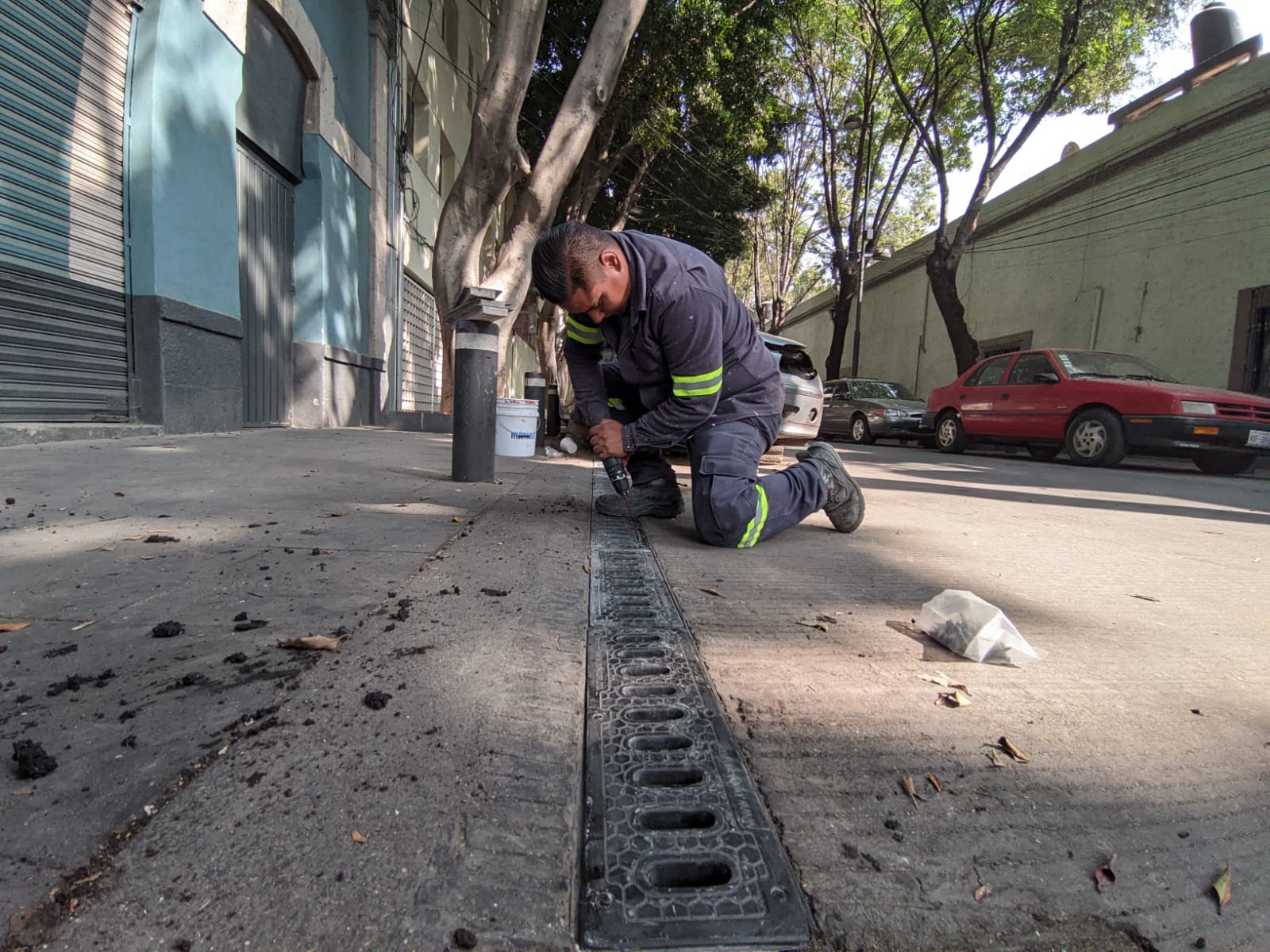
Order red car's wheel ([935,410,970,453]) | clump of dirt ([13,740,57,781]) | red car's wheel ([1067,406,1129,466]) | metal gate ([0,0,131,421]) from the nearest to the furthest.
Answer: clump of dirt ([13,740,57,781]) < metal gate ([0,0,131,421]) < red car's wheel ([1067,406,1129,466]) < red car's wheel ([935,410,970,453])

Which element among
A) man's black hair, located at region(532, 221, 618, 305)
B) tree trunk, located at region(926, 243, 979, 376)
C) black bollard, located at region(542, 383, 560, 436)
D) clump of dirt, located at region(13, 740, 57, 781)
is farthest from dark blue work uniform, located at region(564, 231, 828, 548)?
tree trunk, located at region(926, 243, 979, 376)

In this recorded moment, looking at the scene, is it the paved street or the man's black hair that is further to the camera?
the man's black hair

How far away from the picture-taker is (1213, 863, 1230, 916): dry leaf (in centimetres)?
91

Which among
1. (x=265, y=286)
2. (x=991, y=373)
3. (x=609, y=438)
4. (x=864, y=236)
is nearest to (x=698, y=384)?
(x=609, y=438)

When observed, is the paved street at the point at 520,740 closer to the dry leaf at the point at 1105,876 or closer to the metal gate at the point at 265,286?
the dry leaf at the point at 1105,876

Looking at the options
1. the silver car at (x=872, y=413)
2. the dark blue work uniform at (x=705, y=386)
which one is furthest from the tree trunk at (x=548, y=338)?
the dark blue work uniform at (x=705, y=386)

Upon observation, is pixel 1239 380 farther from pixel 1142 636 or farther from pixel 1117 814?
pixel 1117 814

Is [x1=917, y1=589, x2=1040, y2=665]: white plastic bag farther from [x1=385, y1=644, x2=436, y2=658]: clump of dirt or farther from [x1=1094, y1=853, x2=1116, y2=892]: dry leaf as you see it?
[x1=385, y1=644, x2=436, y2=658]: clump of dirt

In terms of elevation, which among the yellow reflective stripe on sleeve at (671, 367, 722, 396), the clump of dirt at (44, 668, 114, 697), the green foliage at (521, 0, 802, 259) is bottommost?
the clump of dirt at (44, 668, 114, 697)

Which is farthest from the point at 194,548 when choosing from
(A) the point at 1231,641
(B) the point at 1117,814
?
(A) the point at 1231,641

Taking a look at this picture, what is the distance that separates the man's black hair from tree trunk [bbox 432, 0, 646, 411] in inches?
174

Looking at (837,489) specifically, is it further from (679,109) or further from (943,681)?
(679,109)

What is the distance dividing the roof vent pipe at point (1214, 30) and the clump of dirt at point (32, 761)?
19088 mm

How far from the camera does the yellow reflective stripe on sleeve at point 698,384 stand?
2674mm
